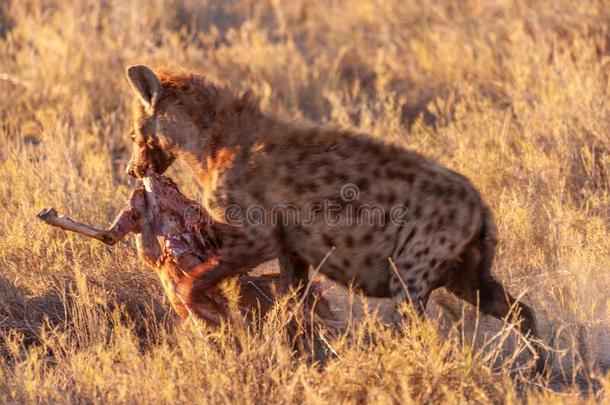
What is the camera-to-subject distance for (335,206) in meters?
5.23

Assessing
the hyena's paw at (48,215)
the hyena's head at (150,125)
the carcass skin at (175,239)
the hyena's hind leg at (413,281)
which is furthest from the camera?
the hyena's head at (150,125)

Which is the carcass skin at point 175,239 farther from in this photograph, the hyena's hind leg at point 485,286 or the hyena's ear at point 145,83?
the hyena's hind leg at point 485,286

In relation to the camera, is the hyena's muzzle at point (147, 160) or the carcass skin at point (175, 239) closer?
the carcass skin at point (175, 239)

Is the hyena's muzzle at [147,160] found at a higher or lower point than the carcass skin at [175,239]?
higher

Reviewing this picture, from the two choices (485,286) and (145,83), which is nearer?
(485,286)

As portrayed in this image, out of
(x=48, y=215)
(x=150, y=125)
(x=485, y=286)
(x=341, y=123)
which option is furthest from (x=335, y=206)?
(x=341, y=123)

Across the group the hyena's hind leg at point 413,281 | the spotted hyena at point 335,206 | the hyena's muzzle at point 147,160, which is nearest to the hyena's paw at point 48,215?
the hyena's muzzle at point 147,160

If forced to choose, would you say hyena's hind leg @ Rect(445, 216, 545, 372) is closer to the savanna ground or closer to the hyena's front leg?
the savanna ground

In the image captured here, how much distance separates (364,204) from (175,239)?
40.0 inches

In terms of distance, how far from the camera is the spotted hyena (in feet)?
16.9

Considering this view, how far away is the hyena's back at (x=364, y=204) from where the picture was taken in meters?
5.12

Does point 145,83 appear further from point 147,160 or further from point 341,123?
point 341,123

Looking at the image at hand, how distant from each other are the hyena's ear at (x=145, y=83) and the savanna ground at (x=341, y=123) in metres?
0.93

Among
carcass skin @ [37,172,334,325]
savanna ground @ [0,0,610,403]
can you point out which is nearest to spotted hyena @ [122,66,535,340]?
carcass skin @ [37,172,334,325]
